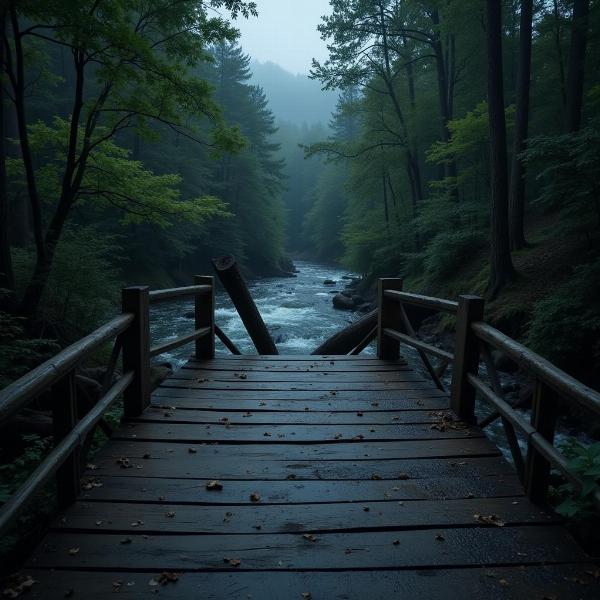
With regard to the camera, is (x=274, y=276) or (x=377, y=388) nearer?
(x=377, y=388)

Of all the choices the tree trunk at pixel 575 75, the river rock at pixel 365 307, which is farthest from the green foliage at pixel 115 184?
the tree trunk at pixel 575 75

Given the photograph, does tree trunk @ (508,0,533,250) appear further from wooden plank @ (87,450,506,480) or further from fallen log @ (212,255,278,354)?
wooden plank @ (87,450,506,480)

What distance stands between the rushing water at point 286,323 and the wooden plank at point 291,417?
3.49 meters

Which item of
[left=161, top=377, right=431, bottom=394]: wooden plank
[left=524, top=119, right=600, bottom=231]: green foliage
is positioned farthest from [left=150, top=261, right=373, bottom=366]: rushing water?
[left=161, top=377, right=431, bottom=394]: wooden plank

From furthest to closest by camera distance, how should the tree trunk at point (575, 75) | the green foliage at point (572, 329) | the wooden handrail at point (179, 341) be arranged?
the tree trunk at point (575, 75) < the green foliage at point (572, 329) < the wooden handrail at point (179, 341)

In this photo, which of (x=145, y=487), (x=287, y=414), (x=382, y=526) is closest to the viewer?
(x=382, y=526)

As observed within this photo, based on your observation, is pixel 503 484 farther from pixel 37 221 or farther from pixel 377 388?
pixel 37 221

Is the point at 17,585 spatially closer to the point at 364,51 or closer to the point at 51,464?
the point at 51,464

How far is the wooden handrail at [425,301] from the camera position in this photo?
409 centimetres

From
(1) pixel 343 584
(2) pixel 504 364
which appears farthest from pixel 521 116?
(1) pixel 343 584

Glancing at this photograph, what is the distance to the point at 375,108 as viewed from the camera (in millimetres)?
20281

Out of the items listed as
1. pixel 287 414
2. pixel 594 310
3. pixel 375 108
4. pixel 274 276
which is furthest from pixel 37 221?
pixel 274 276

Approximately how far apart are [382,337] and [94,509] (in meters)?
4.33

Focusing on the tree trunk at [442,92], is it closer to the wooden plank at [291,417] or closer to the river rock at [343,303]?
the river rock at [343,303]
